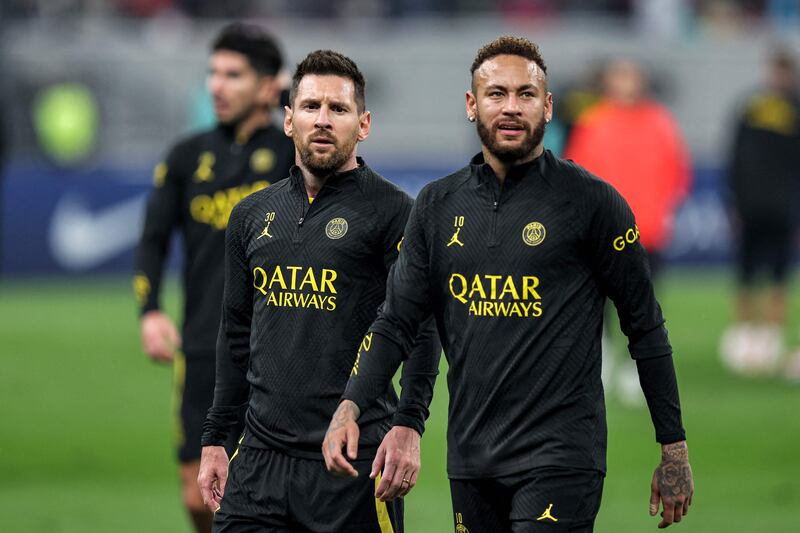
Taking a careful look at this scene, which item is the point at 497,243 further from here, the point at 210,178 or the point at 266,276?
the point at 210,178

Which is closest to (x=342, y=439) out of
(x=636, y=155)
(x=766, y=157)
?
(x=636, y=155)

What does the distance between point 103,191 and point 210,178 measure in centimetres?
1507

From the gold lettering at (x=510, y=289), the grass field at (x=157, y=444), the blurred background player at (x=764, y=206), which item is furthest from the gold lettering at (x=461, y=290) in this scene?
the blurred background player at (x=764, y=206)

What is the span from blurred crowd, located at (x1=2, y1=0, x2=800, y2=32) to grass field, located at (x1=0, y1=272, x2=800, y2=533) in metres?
9.30

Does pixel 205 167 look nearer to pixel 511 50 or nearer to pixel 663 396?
pixel 511 50

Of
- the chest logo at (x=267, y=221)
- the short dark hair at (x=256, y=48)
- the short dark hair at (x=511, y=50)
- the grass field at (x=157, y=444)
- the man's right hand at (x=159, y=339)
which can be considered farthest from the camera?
the grass field at (x=157, y=444)

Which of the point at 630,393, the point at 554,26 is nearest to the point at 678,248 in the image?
Result: the point at 554,26

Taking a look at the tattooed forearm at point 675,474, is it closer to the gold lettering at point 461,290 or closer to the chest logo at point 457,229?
the gold lettering at point 461,290

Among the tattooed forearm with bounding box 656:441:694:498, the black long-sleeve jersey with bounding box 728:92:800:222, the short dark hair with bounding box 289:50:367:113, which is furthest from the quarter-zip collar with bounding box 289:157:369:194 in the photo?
the black long-sleeve jersey with bounding box 728:92:800:222

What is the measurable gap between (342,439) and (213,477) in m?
0.84

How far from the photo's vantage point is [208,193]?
7.89 meters

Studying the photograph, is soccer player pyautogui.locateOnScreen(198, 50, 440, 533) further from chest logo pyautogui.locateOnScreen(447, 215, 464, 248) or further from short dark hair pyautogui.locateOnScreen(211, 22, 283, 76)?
short dark hair pyautogui.locateOnScreen(211, 22, 283, 76)

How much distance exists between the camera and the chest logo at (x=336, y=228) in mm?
5910

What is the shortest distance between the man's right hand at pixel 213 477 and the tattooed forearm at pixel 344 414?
2.43 feet
